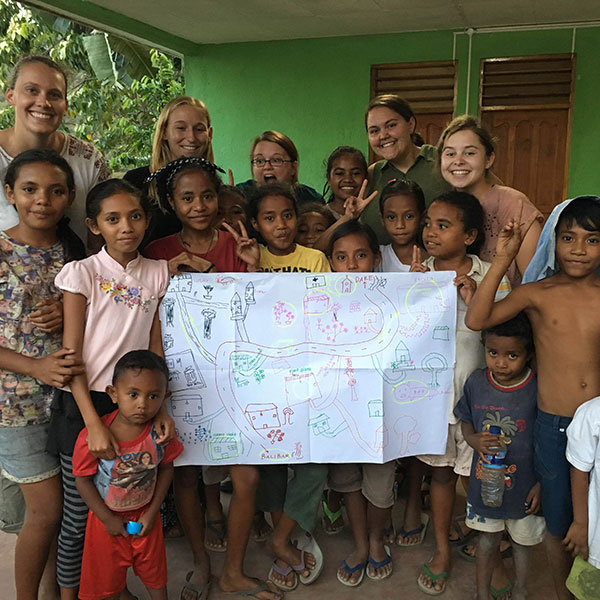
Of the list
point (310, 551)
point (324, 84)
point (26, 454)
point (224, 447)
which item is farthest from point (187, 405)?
point (324, 84)

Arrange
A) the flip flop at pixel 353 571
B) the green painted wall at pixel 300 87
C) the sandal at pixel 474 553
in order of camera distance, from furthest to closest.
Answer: the green painted wall at pixel 300 87
the sandal at pixel 474 553
the flip flop at pixel 353 571

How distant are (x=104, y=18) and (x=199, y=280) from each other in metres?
4.87

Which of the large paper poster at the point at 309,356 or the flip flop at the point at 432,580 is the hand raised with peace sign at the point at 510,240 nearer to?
the large paper poster at the point at 309,356

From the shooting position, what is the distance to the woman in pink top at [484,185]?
100 inches

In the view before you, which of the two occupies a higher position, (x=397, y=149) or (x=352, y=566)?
(x=397, y=149)

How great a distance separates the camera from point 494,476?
221 cm

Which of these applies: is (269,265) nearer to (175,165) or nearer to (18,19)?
(175,165)

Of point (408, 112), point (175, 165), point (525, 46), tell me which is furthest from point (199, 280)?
point (525, 46)

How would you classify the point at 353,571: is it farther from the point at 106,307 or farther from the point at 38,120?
the point at 38,120

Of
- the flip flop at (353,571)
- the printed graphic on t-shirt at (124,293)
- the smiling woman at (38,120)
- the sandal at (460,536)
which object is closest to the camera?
the printed graphic on t-shirt at (124,293)

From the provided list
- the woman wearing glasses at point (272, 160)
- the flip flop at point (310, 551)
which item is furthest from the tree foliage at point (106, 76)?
the flip flop at point (310, 551)

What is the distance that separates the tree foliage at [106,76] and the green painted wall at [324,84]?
3.99 ft

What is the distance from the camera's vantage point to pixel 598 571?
78.1 inches

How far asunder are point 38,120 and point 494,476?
2358 millimetres
